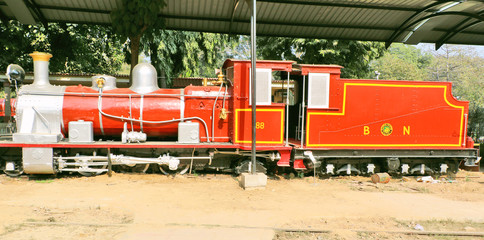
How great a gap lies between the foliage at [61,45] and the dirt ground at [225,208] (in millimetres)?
10061

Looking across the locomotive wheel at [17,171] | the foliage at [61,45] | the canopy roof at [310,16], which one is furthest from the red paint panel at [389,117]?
the foliage at [61,45]

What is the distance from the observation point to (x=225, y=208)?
5934 mm

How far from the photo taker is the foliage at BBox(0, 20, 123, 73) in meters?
15.3

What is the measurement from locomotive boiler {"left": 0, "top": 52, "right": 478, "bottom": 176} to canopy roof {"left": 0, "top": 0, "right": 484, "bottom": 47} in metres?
3.40

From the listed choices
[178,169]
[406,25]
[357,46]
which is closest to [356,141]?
[178,169]

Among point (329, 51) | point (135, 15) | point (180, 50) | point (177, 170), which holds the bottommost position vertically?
point (177, 170)

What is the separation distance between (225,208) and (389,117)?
16.4 ft

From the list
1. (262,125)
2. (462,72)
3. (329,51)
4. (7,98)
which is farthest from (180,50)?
(462,72)

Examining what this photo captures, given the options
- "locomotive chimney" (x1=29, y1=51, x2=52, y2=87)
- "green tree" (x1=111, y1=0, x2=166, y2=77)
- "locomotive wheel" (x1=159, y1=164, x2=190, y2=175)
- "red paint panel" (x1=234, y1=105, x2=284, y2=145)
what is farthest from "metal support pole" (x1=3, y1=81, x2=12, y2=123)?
"red paint panel" (x1=234, y1=105, x2=284, y2=145)

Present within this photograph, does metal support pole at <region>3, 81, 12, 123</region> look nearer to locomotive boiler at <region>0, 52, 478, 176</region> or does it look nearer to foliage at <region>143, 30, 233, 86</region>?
locomotive boiler at <region>0, 52, 478, 176</region>

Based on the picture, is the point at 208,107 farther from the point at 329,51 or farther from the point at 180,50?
the point at 329,51

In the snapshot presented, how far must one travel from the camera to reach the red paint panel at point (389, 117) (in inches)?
319

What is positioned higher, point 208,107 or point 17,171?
point 208,107

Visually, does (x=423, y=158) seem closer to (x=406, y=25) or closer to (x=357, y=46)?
(x=406, y=25)
